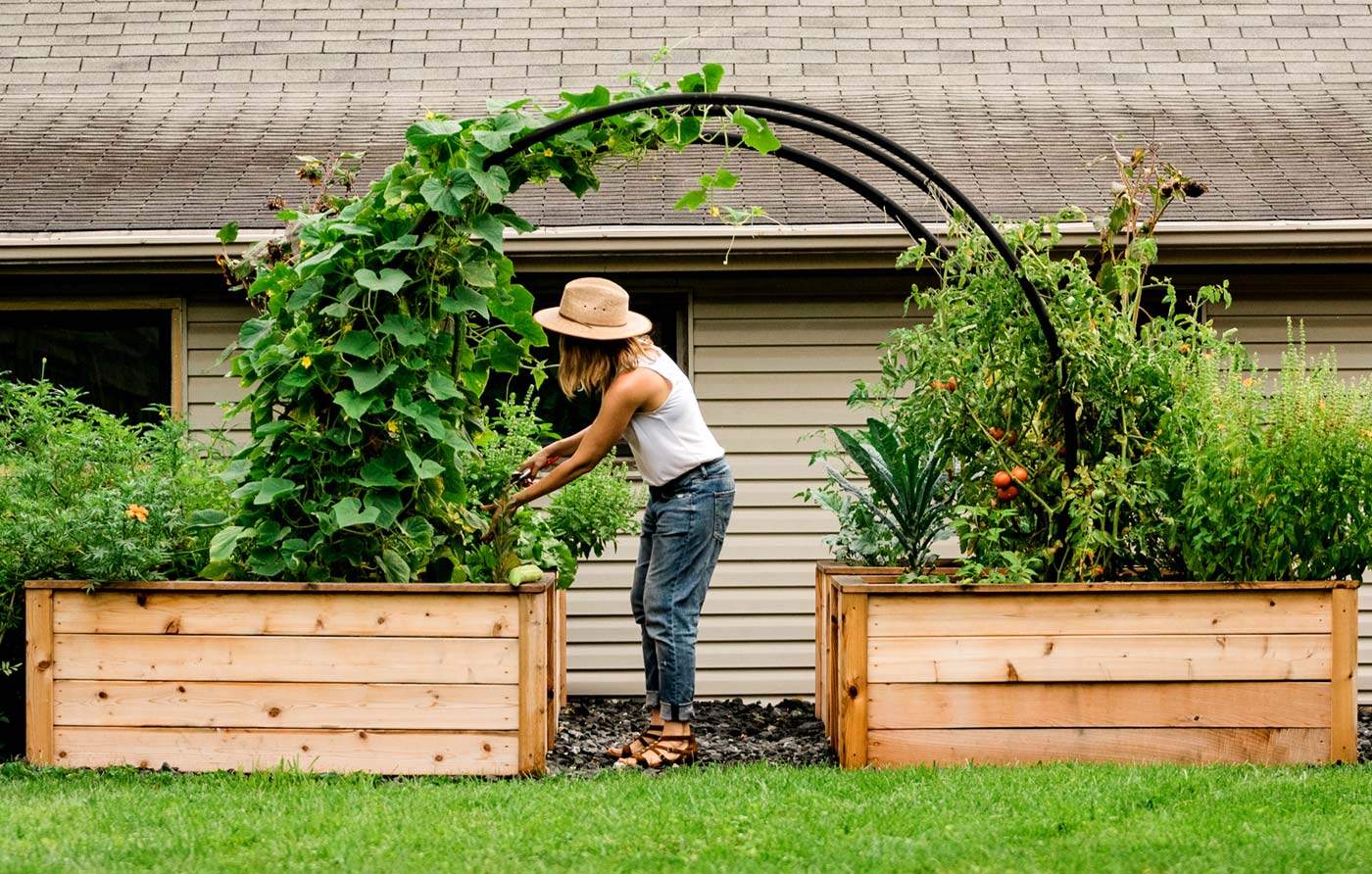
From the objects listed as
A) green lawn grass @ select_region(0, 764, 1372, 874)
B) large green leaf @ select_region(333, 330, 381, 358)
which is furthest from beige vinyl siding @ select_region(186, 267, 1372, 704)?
large green leaf @ select_region(333, 330, 381, 358)

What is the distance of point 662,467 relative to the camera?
4473mm

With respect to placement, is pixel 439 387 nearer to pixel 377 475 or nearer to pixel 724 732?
pixel 377 475

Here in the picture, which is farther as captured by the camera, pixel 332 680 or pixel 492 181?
pixel 332 680

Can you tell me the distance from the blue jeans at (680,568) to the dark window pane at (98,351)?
3435 millimetres

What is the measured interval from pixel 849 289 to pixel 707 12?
2.58 metres

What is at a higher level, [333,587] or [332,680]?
[333,587]

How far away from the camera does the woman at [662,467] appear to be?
4418 mm

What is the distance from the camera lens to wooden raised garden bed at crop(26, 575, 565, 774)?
425 centimetres

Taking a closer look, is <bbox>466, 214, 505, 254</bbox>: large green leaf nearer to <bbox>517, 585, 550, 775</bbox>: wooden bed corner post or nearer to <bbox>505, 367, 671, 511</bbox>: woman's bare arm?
<bbox>505, 367, 671, 511</bbox>: woman's bare arm

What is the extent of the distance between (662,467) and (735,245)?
2.08 metres

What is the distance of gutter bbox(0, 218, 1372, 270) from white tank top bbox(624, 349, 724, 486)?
1.76m

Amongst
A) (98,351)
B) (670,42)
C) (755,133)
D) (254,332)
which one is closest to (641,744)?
(254,332)

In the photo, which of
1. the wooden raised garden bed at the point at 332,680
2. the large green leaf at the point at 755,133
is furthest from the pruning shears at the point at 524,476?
the large green leaf at the point at 755,133

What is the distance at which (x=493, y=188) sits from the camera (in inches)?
162
